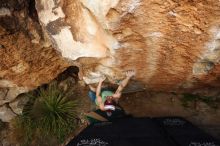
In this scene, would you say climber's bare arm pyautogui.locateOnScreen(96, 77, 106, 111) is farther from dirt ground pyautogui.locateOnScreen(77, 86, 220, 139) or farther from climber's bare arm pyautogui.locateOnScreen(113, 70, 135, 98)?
dirt ground pyautogui.locateOnScreen(77, 86, 220, 139)

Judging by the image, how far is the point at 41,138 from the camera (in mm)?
7703

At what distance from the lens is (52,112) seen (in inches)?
292

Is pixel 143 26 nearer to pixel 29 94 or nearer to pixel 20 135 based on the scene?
pixel 29 94

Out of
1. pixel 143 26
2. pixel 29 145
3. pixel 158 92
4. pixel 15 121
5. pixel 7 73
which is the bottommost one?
pixel 29 145

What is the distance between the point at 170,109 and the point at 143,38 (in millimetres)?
2494

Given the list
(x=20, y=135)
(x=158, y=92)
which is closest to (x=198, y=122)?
(x=158, y=92)

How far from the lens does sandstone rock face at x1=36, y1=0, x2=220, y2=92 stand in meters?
4.18

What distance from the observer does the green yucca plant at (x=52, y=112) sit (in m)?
7.40

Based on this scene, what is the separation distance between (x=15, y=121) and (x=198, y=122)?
416 cm

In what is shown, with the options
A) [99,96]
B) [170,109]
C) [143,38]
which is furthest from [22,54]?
[170,109]

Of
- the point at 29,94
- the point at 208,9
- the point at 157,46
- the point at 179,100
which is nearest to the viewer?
the point at 208,9

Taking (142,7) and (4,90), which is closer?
(142,7)

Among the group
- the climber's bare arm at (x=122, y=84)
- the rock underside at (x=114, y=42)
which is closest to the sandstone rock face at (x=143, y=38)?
the rock underside at (x=114, y=42)

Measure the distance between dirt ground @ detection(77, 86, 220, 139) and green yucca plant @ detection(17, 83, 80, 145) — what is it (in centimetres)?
126
